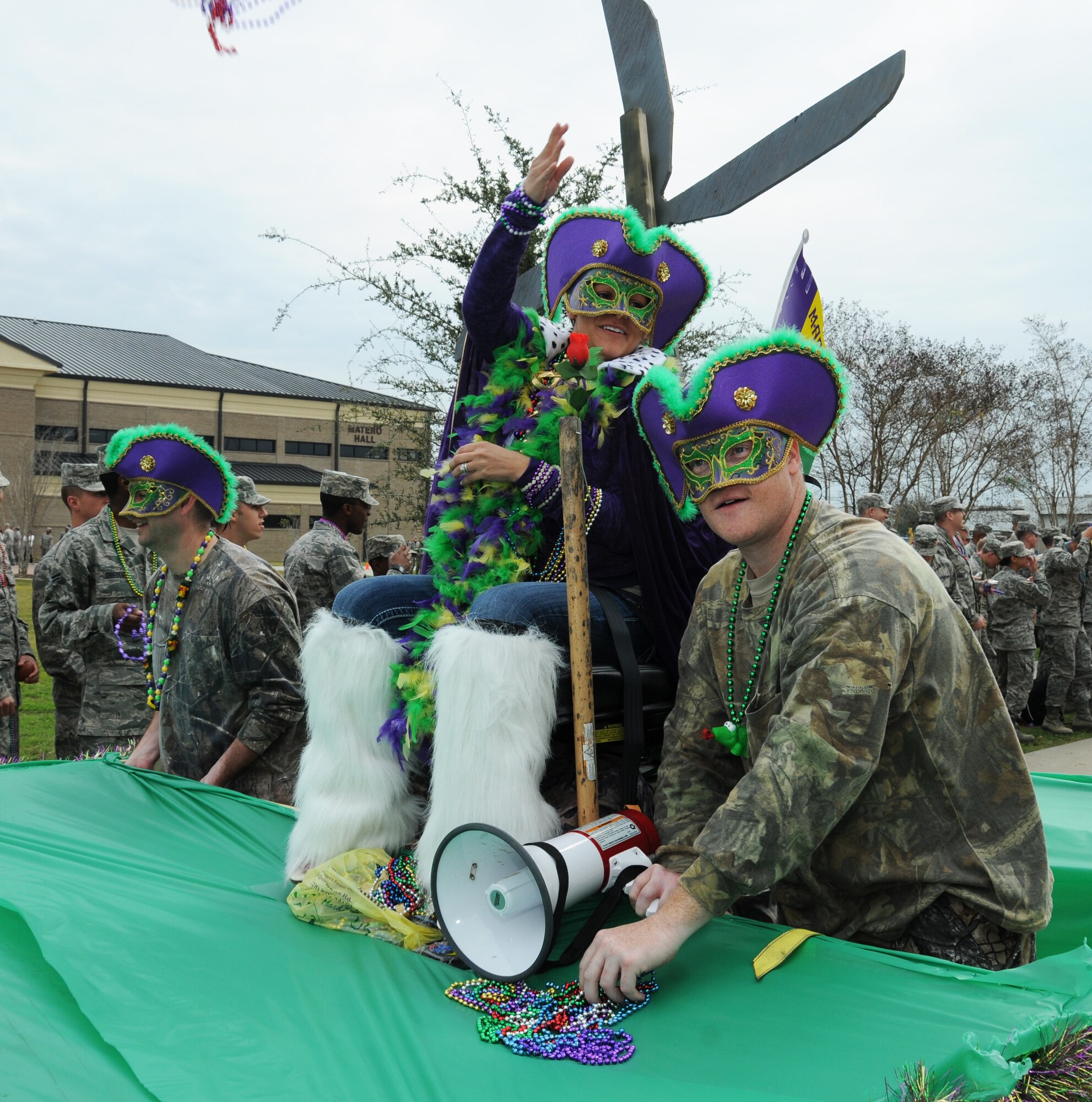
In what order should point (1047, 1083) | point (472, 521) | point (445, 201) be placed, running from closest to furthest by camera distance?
point (1047, 1083)
point (472, 521)
point (445, 201)

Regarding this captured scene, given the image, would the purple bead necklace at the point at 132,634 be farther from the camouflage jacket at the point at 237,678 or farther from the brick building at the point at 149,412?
the brick building at the point at 149,412

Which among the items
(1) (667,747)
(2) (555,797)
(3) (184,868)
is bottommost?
(3) (184,868)

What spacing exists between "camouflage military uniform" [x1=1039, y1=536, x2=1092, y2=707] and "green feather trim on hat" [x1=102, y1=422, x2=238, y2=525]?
342 inches

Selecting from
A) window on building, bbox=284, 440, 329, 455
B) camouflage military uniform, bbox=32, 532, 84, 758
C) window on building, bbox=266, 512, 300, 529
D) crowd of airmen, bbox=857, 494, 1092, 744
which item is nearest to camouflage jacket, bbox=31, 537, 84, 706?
camouflage military uniform, bbox=32, 532, 84, 758

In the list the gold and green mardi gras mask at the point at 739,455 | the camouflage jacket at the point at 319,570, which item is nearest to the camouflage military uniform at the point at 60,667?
the camouflage jacket at the point at 319,570

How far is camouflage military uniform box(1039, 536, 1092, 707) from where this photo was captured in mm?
9719

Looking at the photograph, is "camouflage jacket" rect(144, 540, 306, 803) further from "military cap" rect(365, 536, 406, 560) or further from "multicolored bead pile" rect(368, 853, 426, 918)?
"military cap" rect(365, 536, 406, 560)

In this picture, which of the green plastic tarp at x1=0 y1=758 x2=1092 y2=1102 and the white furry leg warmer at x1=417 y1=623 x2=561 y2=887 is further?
the white furry leg warmer at x1=417 y1=623 x2=561 y2=887

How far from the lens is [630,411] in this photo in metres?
2.81

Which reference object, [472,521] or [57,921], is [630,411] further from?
[57,921]

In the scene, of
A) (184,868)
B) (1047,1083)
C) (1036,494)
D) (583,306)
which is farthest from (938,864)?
(1036,494)

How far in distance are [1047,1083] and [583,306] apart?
2.19m

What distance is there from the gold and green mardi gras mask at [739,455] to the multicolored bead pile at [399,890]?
3.98 feet

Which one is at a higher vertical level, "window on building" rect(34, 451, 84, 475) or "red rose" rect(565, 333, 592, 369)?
"window on building" rect(34, 451, 84, 475)
